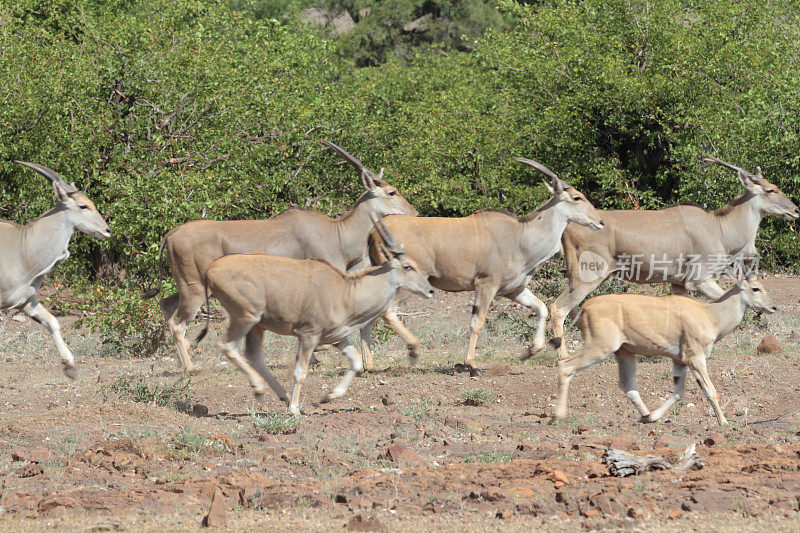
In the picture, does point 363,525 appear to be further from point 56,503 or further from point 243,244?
point 243,244

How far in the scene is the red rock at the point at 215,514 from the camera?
5530 mm

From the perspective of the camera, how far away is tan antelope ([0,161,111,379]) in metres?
9.40

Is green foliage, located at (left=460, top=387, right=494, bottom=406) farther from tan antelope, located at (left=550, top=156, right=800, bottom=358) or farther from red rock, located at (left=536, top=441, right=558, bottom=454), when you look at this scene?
tan antelope, located at (left=550, top=156, right=800, bottom=358)

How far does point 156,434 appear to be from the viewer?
24.6 feet

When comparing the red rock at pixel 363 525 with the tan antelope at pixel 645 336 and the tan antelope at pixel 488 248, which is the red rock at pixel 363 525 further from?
the tan antelope at pixel 488 248

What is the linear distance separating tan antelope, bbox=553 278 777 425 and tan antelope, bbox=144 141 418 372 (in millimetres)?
3161

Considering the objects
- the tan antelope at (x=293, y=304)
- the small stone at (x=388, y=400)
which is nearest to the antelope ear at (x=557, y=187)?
the tan antelope at (x=293, y=304)

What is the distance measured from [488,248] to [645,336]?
3057 mm

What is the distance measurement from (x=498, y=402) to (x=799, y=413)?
8.08 ft

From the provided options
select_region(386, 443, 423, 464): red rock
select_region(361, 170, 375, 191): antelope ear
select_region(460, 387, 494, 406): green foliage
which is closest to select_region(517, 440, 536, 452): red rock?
select_region(386, 443, 423, 464): red rock

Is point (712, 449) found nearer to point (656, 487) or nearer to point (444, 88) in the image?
point (656, 487)

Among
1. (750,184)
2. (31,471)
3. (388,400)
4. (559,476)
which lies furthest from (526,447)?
(750,184)

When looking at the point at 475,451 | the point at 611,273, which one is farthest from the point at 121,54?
the point at 475,451

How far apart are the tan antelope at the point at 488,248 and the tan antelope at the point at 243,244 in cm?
32
